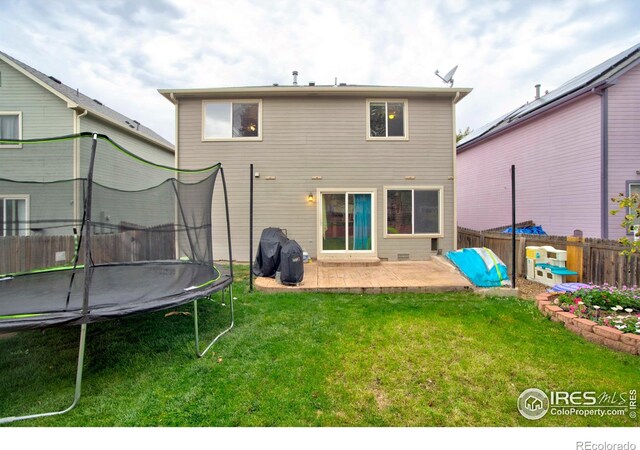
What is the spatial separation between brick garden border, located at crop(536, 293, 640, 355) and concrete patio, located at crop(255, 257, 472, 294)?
144 centimetres

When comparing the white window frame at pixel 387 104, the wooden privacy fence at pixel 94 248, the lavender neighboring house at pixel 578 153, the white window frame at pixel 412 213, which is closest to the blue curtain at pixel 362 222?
the white window frame at pixel 412 213

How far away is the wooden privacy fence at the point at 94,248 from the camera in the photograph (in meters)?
3.86

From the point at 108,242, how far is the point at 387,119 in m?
7.24

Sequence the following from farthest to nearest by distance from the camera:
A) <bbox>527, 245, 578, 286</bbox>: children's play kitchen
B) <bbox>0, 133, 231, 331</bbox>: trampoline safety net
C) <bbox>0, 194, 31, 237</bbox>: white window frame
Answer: <bbox>527, 245, 578, 286</bbox>: children's play kitchen, <bbox>0, 194, 31, 237</bbox>: white window frame, <bbox>0, 133, 231, 331</bbox>: trampoline safety net

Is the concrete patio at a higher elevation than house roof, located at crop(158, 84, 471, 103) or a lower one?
lower

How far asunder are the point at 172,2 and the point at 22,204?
5.76 meters

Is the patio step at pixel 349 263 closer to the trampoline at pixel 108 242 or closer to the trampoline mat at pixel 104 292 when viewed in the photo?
the trampoline at pixel 108 242

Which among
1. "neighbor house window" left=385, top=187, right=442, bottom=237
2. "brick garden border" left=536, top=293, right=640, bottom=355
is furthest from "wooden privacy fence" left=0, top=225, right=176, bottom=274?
"brick garden border" left=536, top=293, right=640, bottom=355

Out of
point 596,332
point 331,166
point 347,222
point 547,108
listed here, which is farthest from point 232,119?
point 547,108

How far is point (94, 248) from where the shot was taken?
4.84 m

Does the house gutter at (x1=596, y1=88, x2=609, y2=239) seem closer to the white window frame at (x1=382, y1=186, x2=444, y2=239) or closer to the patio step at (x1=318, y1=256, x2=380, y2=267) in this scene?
the white window frame at (x1=382, y1=186, x2=444, y2=239)

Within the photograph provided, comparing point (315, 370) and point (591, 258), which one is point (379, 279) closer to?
point (315, 370)

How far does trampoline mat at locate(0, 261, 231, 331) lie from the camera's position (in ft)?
7.40

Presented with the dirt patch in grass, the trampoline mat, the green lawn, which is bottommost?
the green lawn
